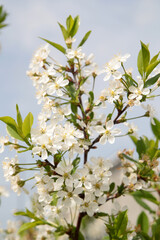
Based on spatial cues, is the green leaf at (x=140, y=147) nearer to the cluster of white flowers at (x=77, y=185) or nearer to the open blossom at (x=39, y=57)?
the cluster of white flowers at (x=77, y=185)

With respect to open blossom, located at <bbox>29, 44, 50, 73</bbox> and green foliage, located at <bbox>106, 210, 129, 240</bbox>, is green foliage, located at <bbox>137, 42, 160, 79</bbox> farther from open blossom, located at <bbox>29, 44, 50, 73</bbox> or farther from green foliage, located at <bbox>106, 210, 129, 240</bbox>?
green foliage, located at <bbox>106, 210, 129, 240</bbox>

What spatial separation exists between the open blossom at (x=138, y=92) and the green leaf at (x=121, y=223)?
1.52ft

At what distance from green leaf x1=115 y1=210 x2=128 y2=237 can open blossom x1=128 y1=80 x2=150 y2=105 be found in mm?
464

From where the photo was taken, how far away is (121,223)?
4.17ft

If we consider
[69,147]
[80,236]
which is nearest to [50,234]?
[80,236]

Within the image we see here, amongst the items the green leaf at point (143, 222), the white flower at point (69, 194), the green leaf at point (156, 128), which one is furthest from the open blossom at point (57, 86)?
the green leaf at point (143, 222)

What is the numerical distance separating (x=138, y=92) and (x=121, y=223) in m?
0.54

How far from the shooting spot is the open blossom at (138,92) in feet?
3.80

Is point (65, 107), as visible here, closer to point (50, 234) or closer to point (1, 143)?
point (1, 143)

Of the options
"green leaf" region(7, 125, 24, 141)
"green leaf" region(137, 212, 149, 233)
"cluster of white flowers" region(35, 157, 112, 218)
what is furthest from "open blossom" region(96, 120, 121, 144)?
"green leaf" region(137, 212, 149, 233)

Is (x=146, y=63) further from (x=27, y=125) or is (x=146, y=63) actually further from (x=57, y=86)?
(x=27, y=125)

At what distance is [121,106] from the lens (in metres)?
1.22

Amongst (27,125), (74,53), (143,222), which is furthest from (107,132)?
(143,222)

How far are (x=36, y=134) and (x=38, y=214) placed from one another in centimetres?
38
